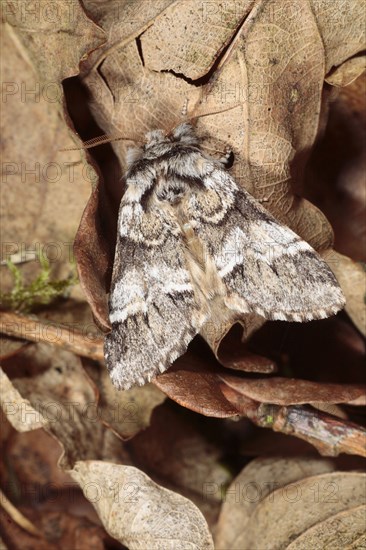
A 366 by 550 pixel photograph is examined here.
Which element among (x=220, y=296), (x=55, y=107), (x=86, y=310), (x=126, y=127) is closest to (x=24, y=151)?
(x=55, y=107)

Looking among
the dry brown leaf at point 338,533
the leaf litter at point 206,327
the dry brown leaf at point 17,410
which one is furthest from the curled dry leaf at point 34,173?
the dry brown leaf at point 338,533

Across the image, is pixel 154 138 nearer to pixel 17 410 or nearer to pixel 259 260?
pixel 259 260

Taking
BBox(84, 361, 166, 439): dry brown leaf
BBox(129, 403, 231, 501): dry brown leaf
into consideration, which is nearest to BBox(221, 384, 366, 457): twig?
BBox(84, 361, 166, 439): dry brown leaf

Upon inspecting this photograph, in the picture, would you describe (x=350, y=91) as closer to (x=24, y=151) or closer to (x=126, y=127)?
(x=126, y=127)

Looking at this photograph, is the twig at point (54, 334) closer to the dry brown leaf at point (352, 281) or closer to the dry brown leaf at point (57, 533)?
the dry brown leaf at point (57, 533)

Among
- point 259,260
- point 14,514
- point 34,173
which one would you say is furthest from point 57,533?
point 34,173

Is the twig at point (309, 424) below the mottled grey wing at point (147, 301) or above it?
below

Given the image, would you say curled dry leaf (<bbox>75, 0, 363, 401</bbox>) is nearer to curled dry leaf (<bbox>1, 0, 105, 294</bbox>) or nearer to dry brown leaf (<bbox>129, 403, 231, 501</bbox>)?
curled dry leaf (<bbox>1, 0, 105, 294</bbox>)
